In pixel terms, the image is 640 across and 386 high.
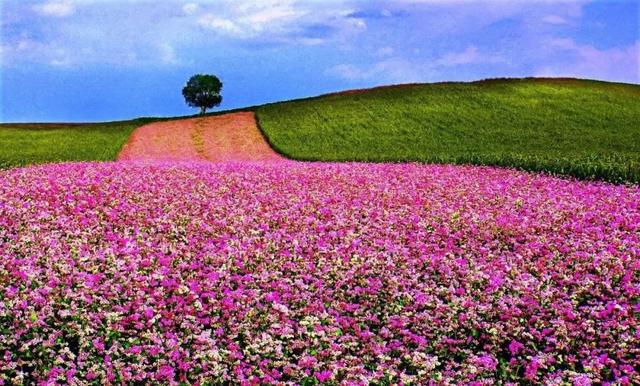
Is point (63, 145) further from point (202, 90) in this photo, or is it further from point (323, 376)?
point (202, 90)

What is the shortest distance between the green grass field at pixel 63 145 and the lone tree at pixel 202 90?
106ft

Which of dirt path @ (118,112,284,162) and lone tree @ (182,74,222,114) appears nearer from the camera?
dirt path @ (118,112,284,162)

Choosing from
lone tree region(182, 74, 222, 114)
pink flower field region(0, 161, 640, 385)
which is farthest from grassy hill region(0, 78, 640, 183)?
lone tree region(182, 74, 222, 114)

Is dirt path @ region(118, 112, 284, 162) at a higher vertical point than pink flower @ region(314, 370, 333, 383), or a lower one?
higher

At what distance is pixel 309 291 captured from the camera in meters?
10.9

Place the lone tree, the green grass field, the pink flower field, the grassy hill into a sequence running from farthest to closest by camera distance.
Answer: the lone tree, the green grass field, the grassy hill, the pink flower field

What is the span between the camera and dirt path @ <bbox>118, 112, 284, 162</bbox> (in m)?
43.0

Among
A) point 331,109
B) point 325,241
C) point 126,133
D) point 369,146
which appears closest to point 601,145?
point 369,146

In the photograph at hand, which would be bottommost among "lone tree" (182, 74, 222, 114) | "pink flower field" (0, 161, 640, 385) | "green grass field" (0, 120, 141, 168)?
"pink flower field" (0, 161, 640, 385)

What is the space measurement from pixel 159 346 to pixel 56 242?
16.6 feet

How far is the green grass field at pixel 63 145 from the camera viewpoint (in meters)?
38.2

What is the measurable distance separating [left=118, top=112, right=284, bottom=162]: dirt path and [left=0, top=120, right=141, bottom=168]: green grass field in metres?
1.20

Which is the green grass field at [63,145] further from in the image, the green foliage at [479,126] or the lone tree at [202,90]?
the lone tree at [202,90]

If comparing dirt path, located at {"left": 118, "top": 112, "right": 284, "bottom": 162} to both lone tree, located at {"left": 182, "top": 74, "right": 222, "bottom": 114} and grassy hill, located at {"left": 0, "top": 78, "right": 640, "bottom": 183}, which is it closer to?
grassy hill, located at {"left": 0, "top": 78, "right": 640, "bottom": 183}
